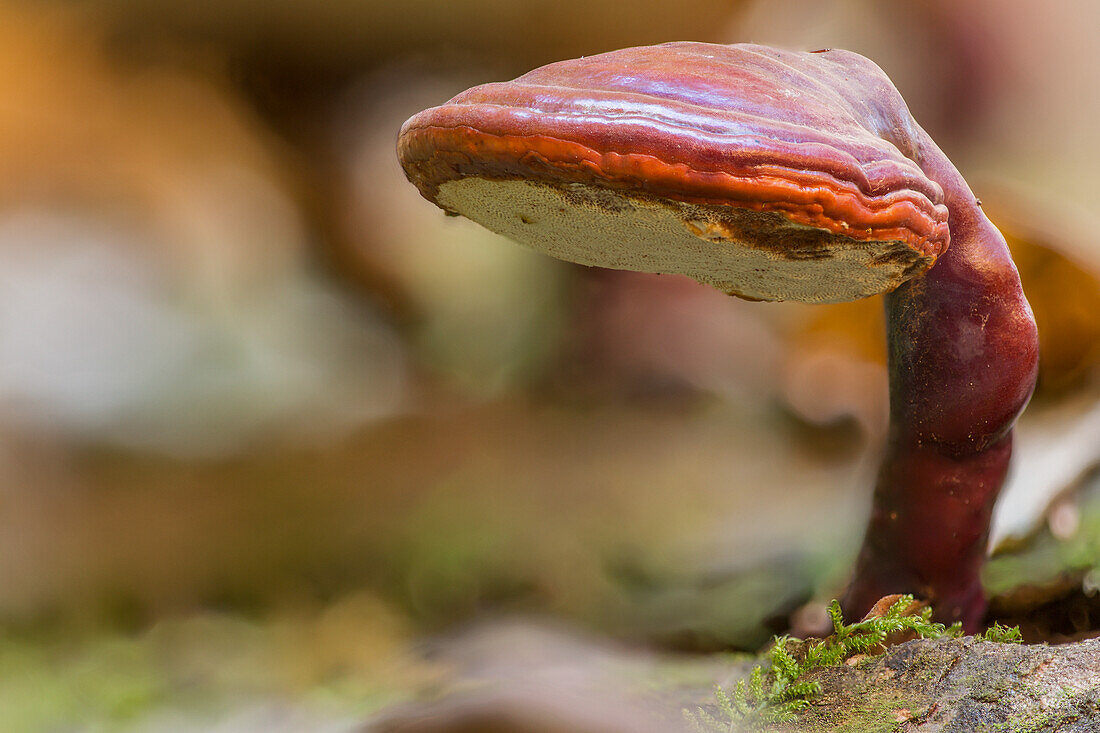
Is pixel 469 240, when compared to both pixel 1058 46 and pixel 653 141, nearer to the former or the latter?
pixel 653 141

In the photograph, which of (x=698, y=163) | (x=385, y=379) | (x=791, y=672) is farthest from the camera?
(x=385, y=379)

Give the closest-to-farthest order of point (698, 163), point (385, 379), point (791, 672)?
point (698, 163) < point (791, 672) < point (385, 379)

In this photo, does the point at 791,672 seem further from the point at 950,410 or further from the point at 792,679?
the point at 950,410

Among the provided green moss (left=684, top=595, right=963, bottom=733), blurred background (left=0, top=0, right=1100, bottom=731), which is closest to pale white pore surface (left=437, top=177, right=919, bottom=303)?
green moss (left=684, top=595, right=963, bottom=733)

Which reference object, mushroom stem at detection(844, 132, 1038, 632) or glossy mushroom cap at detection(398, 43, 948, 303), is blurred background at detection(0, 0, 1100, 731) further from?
glossy mushroom cap at detection(398, 43, 948, 303)

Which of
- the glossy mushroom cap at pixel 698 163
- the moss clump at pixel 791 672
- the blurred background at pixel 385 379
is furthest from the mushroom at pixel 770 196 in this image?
the blurred background at pixel 385 379

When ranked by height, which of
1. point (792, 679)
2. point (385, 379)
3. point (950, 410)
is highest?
point (385, 379)

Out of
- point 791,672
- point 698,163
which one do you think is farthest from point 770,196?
point 791,672

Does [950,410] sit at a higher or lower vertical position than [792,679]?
higher
